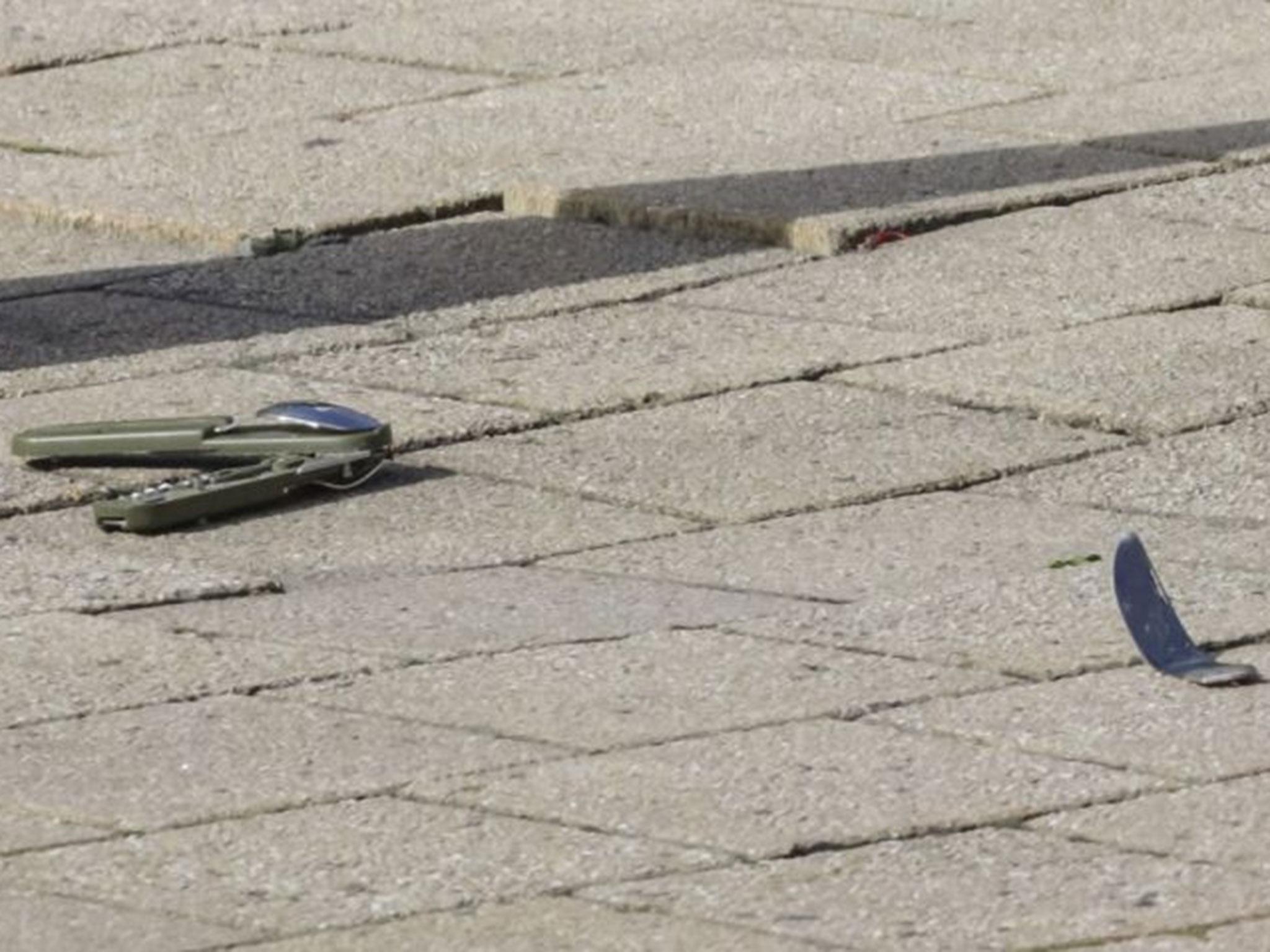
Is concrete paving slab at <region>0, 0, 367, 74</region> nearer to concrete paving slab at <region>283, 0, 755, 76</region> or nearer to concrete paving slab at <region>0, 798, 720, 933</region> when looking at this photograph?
concrete paving slab at <region>283, 0, 755, 76</region>

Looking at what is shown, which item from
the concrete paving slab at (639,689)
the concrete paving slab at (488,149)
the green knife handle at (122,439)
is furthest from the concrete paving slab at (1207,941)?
the concrete paving slab at (488,149)

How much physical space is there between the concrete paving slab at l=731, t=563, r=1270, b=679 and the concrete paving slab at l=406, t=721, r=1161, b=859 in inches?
13.3

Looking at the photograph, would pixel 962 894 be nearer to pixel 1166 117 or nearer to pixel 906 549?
pixel 906 549

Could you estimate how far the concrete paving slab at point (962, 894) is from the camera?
404 centimetres

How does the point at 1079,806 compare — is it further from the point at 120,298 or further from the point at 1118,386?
the point at 120,298

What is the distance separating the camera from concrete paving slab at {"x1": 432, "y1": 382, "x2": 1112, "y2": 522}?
589 cm

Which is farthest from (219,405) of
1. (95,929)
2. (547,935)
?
(547,935)

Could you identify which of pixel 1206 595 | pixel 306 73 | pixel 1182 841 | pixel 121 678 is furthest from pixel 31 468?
pixel 306 73

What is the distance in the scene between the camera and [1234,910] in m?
4.06

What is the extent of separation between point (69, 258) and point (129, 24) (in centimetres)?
249

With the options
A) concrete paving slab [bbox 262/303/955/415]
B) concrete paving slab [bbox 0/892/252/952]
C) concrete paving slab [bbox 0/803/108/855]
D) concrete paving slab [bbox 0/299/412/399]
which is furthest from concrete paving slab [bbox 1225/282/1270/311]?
concrete paving slab [bbox 0/892/252/952]

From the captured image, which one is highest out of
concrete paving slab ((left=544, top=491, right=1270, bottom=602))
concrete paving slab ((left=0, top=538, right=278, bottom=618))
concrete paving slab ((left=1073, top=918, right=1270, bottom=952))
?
concrete paving slab ((left=0, top=538, right=278, bottom=618))

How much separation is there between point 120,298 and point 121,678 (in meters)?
2.42

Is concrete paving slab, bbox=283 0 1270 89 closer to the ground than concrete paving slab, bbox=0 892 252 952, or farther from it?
farther from it
